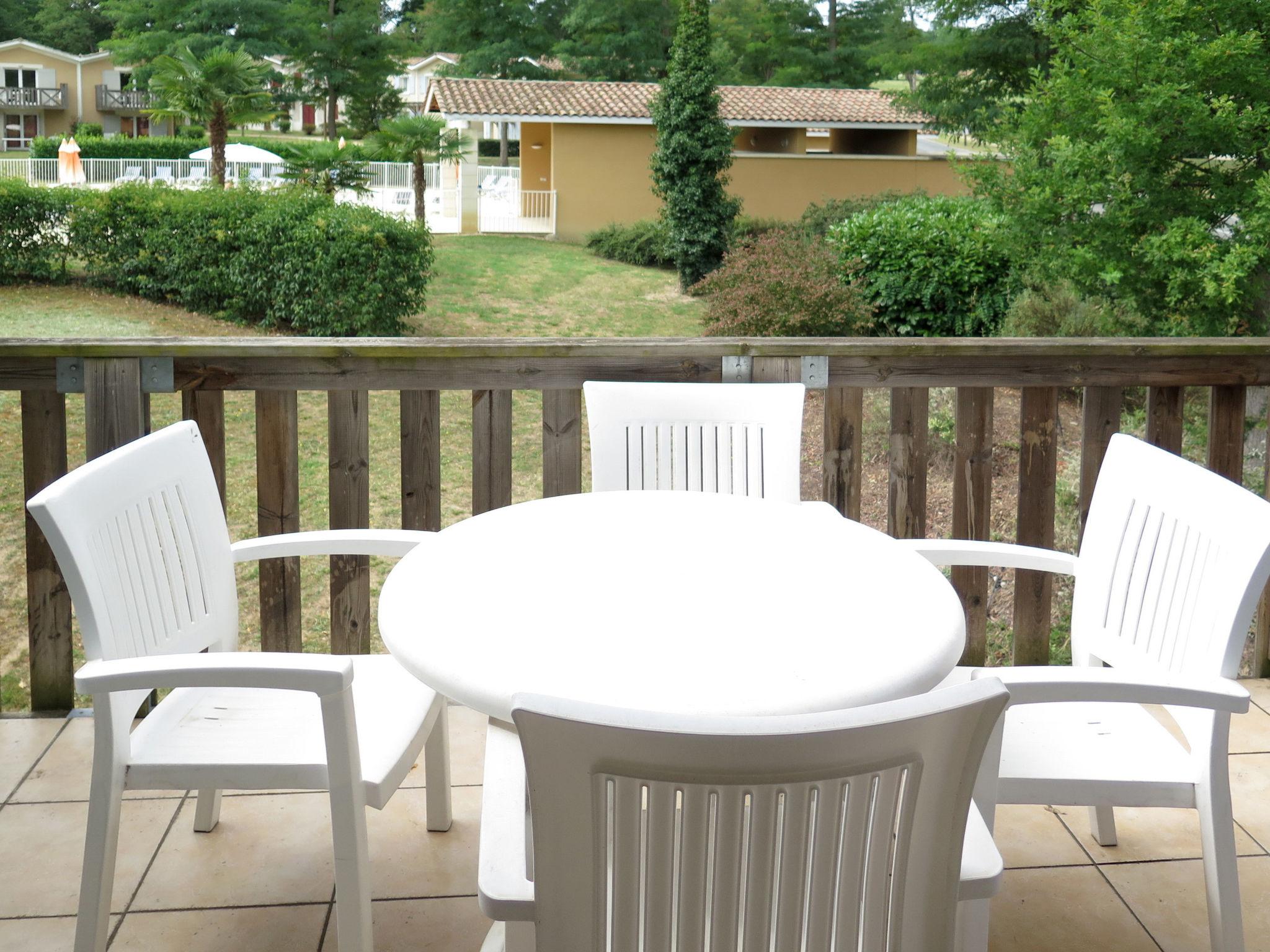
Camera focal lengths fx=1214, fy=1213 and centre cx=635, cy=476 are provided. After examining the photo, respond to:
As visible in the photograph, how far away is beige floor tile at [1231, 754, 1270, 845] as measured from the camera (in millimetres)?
2211

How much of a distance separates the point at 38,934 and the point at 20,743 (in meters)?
0.72

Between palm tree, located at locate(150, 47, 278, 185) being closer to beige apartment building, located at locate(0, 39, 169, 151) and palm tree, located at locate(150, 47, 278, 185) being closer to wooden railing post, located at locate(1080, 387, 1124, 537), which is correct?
wooden railing post, located at locate(1080, 387, 1124, 537)

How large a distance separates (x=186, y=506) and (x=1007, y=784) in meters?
1.29

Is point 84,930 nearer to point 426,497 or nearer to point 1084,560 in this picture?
point 426,497

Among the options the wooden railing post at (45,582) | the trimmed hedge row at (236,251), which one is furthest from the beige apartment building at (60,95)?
the wooden railing post at (45,582)

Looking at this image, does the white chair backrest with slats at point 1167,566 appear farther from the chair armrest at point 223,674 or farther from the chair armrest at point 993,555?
the chair armrest at point 223,674

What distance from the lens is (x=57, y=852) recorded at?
210 centimetres

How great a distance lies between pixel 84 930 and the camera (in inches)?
63.4

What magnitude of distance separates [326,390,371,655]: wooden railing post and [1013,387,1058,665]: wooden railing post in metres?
1.41

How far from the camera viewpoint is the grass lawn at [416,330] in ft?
19.6

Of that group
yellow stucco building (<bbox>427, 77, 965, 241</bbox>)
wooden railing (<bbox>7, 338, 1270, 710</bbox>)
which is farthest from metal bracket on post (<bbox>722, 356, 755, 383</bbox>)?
yellow stucco building (<bbox>427, 77, 965, 241</bbox>)

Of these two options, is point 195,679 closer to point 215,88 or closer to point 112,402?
point 112,402

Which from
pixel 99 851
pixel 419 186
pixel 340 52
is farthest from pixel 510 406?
pixel 340 52

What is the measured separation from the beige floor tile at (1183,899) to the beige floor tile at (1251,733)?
420 mm
